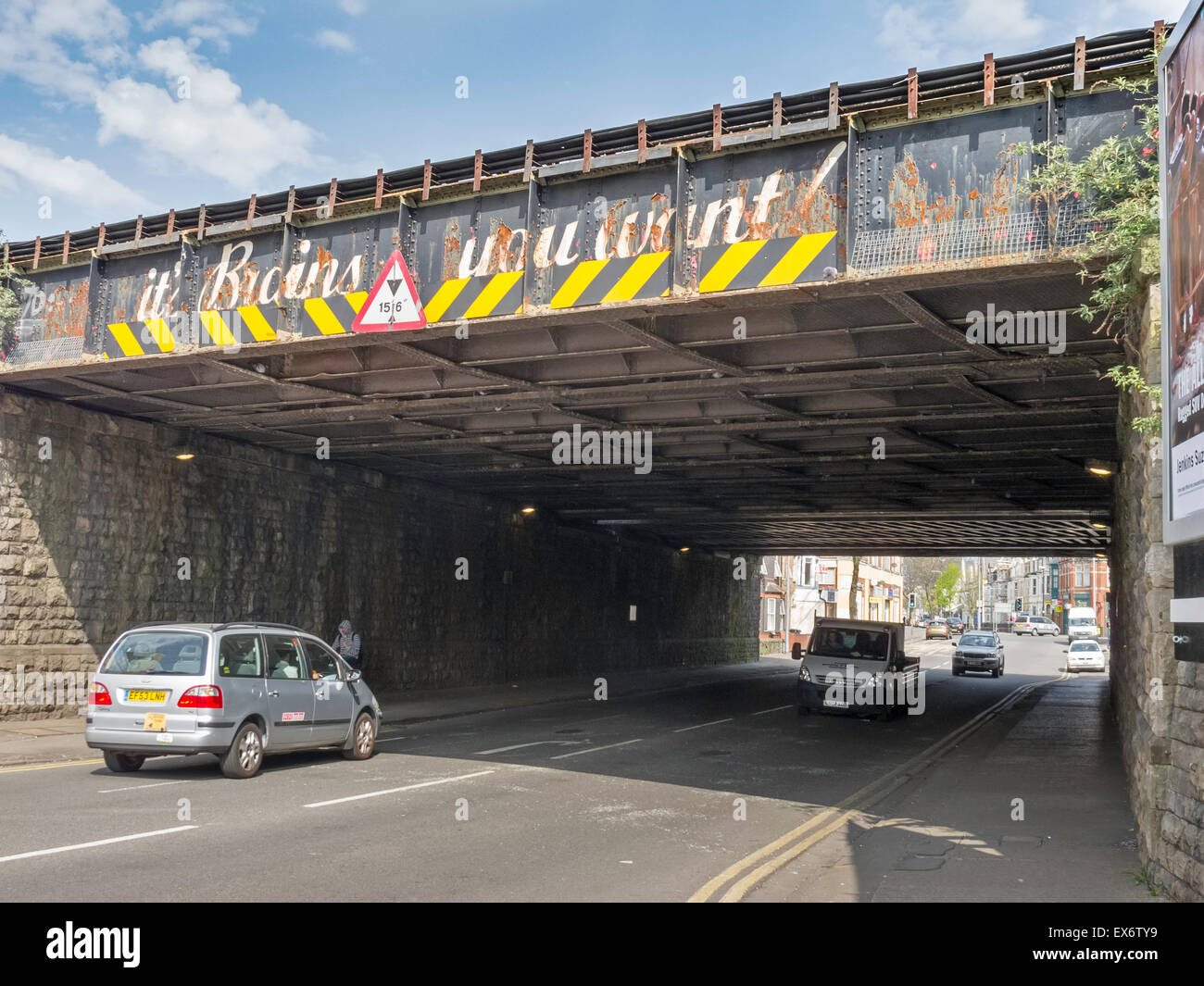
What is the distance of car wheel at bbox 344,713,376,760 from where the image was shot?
14180mm

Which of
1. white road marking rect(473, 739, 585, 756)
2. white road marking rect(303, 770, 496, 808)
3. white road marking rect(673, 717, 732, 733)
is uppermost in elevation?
white road marking rect(303, 770, 496, 808)

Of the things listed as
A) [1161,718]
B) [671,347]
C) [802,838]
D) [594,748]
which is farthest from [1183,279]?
[594,748]

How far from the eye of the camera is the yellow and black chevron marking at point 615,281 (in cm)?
1183

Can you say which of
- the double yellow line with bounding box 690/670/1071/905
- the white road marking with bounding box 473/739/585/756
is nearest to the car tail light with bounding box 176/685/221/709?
the white road marking with bounding box 473/739/585/756

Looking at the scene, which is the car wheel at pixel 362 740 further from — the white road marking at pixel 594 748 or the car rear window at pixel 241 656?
the white road marking at pixel 594 748

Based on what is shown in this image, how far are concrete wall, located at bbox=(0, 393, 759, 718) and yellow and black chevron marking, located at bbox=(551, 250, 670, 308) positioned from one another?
10268 millimetres

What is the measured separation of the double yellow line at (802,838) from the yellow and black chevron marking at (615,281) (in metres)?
5.75

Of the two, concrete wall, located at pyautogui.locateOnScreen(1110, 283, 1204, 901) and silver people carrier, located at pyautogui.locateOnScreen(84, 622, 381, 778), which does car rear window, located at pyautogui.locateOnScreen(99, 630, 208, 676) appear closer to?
silver people carrier, located at pyautogui.locateOnScreen(84, 622, 381, 778)

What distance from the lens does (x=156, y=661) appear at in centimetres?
1195

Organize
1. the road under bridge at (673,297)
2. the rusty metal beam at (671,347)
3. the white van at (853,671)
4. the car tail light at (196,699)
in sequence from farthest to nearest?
the white van at (853,671)
the rusty metal beam at (671,347)
the car tail light at (196,699)
the road under bridge at (673,297)

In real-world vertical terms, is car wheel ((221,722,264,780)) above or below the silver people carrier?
below

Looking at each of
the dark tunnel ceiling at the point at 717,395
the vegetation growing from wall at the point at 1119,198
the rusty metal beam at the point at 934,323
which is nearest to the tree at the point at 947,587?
the dark tunnel ceiling at the point at 717,395

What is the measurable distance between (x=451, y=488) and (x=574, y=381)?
12.3 m

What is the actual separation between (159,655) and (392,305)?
501 centimetres
